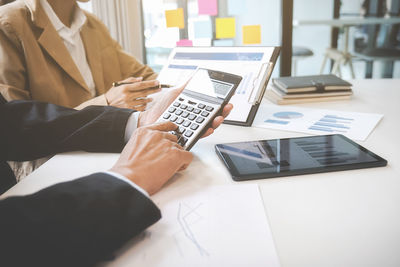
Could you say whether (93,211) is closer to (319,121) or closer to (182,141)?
(182,141)

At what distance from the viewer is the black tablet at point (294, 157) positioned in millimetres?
592

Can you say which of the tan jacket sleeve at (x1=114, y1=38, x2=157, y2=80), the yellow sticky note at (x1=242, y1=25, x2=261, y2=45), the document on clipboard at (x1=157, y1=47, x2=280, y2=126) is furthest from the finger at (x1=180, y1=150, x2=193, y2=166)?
the yellow sticky note at (x1=242, y1=25, x2=261, y2=45)

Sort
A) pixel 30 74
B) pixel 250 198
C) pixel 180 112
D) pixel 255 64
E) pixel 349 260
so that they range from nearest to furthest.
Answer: pixel 349 260, pixel 250 198, pixel 180 112, pixel 255 64, pixel 30 74

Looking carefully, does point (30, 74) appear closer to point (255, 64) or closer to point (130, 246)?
point (255, 64)

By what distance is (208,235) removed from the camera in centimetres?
43

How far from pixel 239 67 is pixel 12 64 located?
0.70 metres

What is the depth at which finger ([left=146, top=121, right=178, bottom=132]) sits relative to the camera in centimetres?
64

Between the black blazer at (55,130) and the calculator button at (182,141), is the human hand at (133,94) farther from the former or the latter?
the calculator button at (182,141)

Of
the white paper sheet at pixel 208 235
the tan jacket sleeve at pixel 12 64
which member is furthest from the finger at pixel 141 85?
the white paper sheet at pixel 208 235

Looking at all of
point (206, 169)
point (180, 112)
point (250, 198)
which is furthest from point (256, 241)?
point (180, 112)

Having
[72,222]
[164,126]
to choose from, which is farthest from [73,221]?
[164,126]

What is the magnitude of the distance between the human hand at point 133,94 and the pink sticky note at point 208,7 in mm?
1149

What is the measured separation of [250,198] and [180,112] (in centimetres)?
29

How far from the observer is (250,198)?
0.51 metres
